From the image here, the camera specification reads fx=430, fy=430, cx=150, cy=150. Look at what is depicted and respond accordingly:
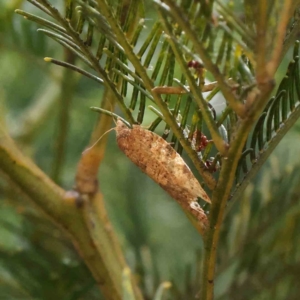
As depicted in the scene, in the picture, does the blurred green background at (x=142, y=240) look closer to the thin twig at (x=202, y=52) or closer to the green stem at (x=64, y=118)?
the green stem at (x=64, y=118)

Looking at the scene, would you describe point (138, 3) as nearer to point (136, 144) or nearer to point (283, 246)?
point (136, 144)

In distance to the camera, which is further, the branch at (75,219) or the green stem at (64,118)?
the green stem at (64,118)

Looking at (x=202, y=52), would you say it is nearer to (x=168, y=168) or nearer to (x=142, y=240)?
(x=168, y=168)

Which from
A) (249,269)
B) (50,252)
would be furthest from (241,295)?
(50,252)

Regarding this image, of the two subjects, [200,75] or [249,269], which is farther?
[249,269]

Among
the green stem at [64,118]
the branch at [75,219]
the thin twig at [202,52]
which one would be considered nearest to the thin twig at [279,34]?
the thin twig at [202,52]

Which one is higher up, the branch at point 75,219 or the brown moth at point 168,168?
the brown moth at point 168,168

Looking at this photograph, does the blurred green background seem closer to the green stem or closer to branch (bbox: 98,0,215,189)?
the green stem

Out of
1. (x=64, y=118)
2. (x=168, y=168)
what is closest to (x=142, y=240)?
(x=64, y=118)

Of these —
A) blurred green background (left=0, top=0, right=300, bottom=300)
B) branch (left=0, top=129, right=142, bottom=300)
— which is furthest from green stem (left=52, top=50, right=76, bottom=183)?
branch (left=0, top=129, right=142, bottom=300)
